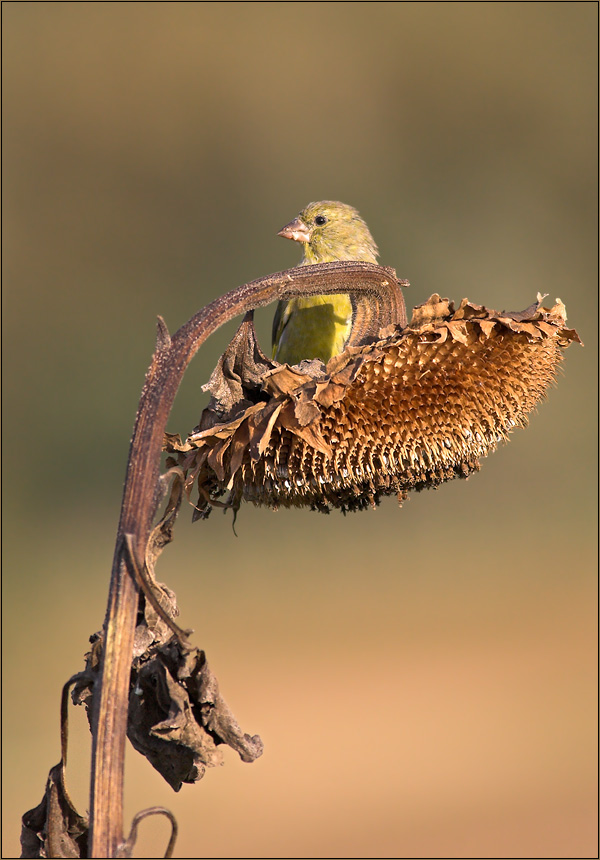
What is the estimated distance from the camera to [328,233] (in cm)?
246

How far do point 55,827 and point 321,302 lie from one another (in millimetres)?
1316

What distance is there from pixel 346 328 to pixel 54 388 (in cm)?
471

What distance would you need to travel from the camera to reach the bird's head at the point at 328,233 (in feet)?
8.04

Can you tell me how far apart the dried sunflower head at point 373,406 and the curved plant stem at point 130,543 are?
14 cm

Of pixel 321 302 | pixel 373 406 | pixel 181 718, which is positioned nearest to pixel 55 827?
pixel 181 718

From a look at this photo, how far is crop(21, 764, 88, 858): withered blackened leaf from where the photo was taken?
1.01 metres

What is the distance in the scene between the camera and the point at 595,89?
27.0 ft

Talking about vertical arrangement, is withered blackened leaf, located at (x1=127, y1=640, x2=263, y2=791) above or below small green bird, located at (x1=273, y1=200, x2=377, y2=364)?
below

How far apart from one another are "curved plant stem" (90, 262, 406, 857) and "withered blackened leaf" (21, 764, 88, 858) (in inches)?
7.6

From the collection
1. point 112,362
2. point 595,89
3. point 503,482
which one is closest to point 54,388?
point 112,362

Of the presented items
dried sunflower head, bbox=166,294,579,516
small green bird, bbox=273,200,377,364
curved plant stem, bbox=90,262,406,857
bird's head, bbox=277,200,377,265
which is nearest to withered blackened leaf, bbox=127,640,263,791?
curved plant stem, bbox=90,262,406,857

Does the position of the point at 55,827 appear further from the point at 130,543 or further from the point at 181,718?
the point at 130,543

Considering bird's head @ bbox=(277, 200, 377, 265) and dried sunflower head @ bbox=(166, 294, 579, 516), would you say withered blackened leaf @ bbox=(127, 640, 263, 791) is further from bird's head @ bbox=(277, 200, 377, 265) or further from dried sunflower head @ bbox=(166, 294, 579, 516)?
bird's head @ bbox=(277, 200, 377, 265)

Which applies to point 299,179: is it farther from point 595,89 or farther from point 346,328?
point 346,328
